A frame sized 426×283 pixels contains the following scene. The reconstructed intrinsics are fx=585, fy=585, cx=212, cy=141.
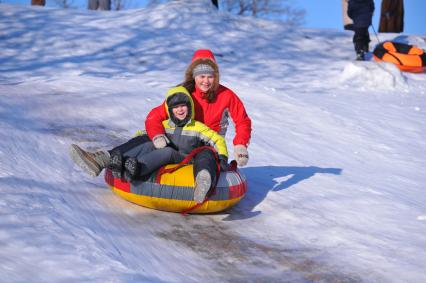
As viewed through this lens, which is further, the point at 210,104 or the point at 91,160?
the point at 210,104

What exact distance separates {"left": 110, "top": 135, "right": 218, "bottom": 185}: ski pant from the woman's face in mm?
580

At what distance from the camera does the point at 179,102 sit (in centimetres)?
458

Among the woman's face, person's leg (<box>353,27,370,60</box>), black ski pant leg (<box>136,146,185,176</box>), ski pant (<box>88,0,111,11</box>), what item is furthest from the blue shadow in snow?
ski pant (<box>88,0,111,11</box>)

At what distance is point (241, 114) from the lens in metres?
4.96

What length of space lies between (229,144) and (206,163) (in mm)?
2546

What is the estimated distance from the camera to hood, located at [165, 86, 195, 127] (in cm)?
459

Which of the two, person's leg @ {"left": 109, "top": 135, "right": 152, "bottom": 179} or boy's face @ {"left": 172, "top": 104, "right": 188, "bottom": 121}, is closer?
person's leg @ {"left": 109, "top": 135, "right": 152, "bottom": 179}

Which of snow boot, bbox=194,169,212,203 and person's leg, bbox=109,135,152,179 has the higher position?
person's leg, bbox=109,135,152,179

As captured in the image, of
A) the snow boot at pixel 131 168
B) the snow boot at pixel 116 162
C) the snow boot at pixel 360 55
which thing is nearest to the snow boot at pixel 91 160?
the snow boot at pixel 116 162

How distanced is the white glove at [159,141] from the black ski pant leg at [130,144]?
20 cm

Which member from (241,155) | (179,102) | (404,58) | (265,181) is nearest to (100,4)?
(404,58)

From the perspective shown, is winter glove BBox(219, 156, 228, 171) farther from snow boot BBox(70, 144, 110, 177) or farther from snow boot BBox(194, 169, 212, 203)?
snow boot BBox(70, 144, 110, 177)

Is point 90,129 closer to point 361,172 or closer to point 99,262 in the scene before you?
point 361,172

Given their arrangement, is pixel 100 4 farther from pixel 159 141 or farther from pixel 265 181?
pixel 159 141
